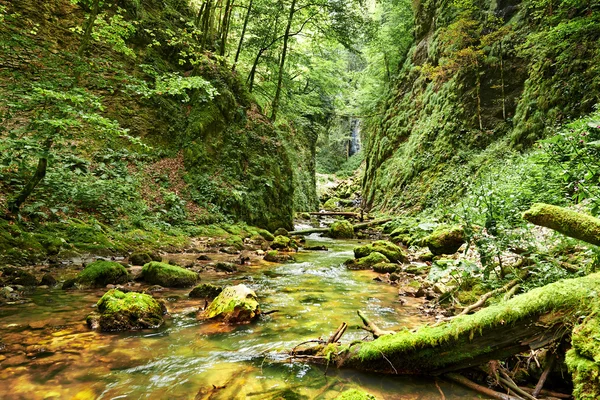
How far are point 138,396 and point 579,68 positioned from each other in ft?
46.0

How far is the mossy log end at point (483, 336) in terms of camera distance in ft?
8.02

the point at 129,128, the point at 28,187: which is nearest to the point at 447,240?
the point at 28,187

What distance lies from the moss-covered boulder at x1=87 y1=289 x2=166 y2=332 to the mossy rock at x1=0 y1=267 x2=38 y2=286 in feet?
6.05

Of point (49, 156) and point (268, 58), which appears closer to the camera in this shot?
point (49, 156)

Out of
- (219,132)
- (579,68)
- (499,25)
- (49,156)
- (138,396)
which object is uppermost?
(499,25)

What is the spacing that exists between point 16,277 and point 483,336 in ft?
22.6

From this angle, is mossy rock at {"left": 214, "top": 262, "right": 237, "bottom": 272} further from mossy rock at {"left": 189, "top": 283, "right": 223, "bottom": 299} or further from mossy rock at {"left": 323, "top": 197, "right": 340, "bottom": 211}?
mossy rock at {"left": 323, "top": 197, "right": 340, "bottom": 211}

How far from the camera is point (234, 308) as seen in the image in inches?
190

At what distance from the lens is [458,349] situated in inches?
111

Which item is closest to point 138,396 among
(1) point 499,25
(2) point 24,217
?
(2) point 24,217

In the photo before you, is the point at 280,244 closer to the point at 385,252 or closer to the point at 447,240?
the point at 385,252

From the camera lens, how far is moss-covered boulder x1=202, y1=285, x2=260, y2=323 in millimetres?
4801

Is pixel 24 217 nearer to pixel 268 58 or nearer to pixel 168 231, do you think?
pixel 168 231

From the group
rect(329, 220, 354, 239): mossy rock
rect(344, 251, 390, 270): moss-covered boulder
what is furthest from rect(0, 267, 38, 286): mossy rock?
rect(329, 220, 354, 239): mossy rock
